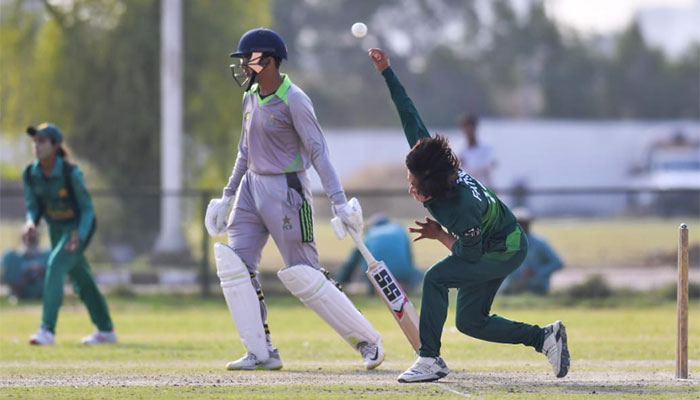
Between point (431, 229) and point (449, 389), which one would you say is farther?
point (431, 229)

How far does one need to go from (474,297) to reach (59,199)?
4938mm

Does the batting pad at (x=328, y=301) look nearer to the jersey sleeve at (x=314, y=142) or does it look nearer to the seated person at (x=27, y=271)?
the jersey sleeve at (x=314, y=142)

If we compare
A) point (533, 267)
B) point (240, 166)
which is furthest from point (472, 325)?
point (533, 267)

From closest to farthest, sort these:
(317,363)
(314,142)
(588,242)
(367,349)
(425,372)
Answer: (425,372)
(314,142)
(367,349)
(317,363)
(588,242)

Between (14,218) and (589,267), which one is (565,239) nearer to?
Answer: (589,267)

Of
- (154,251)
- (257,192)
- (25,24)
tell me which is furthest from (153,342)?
(25,24)

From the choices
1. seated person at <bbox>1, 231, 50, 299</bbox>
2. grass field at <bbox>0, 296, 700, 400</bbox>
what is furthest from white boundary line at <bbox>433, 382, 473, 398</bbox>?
seated person at <bbox>1, 231, 50, 299</bbox>

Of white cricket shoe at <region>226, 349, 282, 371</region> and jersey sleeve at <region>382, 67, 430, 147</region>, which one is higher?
jersey sleeve at <region>382, 67, 430, 147</region>

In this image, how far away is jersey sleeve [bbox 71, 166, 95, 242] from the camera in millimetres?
11531

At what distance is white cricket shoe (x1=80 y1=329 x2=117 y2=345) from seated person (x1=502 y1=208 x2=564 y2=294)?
18.3 feet

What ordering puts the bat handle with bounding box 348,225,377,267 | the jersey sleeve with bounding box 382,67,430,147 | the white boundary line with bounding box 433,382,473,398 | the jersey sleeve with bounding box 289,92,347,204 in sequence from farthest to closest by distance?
the jersey sleeve with bounding box 289,92,347,204 < the bat handle with bounding box 348,225,377,267 < the jersey sleeve with bounding box 382,67,430,147 < the white boundary line with bounding box 433,382,473,398

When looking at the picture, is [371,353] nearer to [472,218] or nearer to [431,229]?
[431,229]

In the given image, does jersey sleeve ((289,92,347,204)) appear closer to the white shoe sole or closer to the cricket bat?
the cricket bat

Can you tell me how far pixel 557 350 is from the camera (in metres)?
8.09
